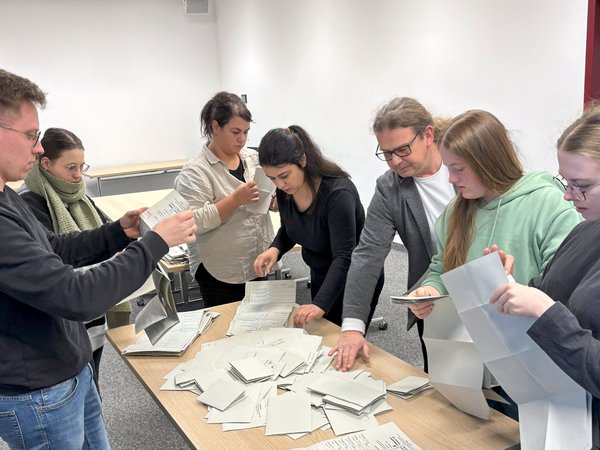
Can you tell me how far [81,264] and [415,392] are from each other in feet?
3.77

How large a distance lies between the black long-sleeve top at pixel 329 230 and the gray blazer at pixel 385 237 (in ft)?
0.41

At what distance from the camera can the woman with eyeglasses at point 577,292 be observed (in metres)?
0.92

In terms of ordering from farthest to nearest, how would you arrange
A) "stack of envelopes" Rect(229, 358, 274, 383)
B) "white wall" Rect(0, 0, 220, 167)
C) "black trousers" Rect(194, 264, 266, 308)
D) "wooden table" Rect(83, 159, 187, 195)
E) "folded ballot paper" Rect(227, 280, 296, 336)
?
"wooden table" Rect(83, 159, 187, 195) → "white wall" Rect(0, 0, 220, 167) → "black trousers" Rect(194, 264, 266, 308) → "folded ballot paper" Rect(227, 280, 296, 336) → "stack of envelopes" Rect(229, 358, 274, 383)

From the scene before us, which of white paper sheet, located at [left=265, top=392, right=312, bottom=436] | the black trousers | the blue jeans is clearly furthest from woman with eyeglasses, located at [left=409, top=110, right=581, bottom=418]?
the black trousers

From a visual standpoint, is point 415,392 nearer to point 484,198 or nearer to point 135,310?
point 484,198

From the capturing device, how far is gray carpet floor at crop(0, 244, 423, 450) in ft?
8.12

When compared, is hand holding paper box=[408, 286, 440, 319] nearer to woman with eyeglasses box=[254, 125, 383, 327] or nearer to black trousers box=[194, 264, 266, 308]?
woman with eyeglasses box=[254, 125, 383, 327]

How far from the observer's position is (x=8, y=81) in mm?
1190

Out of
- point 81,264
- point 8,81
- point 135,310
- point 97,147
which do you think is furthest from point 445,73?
point 97,147

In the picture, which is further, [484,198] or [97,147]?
[97,147]

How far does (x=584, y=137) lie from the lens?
1.02m

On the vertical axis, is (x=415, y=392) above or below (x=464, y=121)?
below

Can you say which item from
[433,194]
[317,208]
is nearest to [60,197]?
[317,208]

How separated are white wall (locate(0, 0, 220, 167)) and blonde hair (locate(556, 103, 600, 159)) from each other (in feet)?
23.5
